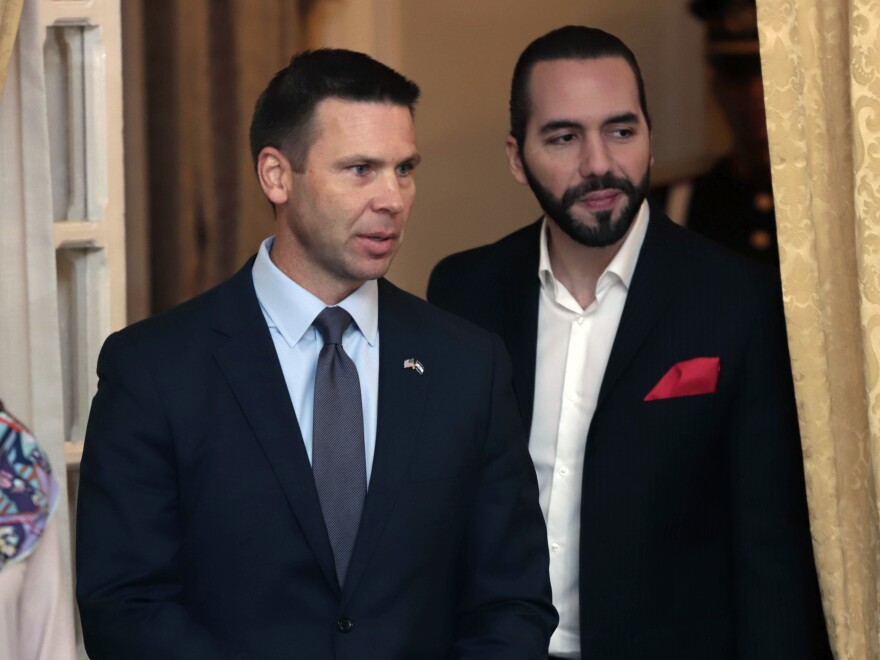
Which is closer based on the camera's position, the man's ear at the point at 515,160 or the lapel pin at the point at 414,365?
the lapel pin at the point at 414,365

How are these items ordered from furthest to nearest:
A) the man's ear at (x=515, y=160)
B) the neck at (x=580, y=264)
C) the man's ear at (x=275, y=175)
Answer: the man's ear at (x=515, y=160)
the neck at (x=580, y=264)
the man's ear at (x=275, y=175)

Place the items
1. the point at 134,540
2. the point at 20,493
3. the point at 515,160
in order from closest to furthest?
the point at 20,493
the point at 134,540
the point at 515,160

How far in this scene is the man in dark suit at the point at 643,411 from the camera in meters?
2.35

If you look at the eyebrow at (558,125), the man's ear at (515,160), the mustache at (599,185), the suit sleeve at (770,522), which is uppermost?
the eyebrow at (558,125)

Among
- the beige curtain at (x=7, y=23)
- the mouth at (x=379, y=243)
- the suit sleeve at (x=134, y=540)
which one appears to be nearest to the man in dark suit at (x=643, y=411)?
the mouth at (x=379, y=243)

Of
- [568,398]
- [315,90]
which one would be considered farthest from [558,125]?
[315,90]

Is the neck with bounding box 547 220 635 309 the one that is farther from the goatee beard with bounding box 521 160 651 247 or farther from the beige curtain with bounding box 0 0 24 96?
the beige curtain with bounding box 0 0 24 96

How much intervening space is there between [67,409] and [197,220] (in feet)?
4.36

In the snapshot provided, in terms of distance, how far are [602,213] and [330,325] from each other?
0.68m

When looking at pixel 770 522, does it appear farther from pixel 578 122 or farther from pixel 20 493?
pixel 20 493

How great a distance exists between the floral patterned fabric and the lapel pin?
1.99 feet

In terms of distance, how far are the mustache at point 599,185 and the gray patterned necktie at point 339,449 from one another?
2.25 feet

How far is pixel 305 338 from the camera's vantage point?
6.53 ft

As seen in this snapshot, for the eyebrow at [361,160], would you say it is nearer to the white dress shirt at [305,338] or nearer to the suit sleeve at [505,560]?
the white dress shirt at [305,338]
